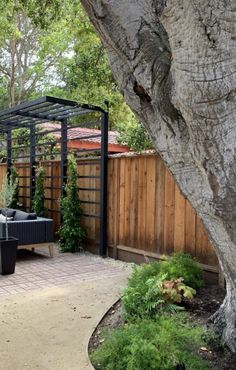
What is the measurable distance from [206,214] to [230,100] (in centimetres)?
72

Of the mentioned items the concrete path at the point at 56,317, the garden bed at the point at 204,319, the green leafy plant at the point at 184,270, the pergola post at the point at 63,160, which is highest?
the pergola post at the point at 63,160

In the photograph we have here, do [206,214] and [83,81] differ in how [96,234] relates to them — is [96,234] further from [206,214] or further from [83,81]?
[206,214]

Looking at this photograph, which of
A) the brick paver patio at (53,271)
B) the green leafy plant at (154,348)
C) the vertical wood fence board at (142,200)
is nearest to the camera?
the green leafy plant at (154,348)

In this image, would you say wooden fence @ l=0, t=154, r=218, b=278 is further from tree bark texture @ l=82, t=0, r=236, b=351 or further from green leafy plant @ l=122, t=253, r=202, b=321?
tree bark texture @ l=82, t=0, r=236, b=351

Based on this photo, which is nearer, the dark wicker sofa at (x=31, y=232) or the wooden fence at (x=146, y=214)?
the wooden fence at (x=146, y=214)

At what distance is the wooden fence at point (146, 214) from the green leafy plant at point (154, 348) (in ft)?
7.08

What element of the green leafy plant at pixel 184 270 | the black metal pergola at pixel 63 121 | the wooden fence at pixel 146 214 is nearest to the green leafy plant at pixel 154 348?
the green leafy plant at pixel 184 270

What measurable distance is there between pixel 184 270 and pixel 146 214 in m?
1.99

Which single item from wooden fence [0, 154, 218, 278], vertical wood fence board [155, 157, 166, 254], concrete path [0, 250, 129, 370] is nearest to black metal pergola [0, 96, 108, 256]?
wooden fence [0, 154, 218, 278]

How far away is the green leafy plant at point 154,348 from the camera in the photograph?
2.53m

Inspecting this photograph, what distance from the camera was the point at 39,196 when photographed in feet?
28.8

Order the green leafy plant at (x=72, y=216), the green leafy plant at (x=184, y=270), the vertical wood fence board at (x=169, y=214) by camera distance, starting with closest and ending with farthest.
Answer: the green leafy plant at (x=184, y=270), the vertical wood fence board at (x=169, y=214), the green leafy plant at (x=72, y=216)

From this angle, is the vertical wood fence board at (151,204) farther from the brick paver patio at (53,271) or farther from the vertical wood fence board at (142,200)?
the brick paver patio at (53,271)

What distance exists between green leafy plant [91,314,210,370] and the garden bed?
11 cm
